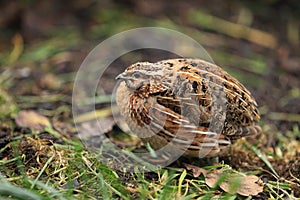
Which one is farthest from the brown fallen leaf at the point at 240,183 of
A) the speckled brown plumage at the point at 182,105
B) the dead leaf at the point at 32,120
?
the dead leaf at the point at 32,120

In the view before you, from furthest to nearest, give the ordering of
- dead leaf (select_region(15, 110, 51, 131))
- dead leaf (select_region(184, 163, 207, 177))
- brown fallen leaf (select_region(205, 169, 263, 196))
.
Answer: dead leaf (select_region(15, 110, 51, 131)), dead leaf (select_region(184, 163, 207, 177)), brown fallen leaf (select_region(205, 169, 263, 196))

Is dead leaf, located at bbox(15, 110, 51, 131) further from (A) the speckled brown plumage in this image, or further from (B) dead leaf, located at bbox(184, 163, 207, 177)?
(B) dead leaf, located at bbox(184, 163, 207, 177)

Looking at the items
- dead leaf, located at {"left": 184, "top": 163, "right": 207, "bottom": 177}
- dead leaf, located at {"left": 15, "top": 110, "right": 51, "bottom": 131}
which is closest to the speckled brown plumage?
dead leaf, located at {"left": 184, "top": 163, "right": 207, "bottom": 177}

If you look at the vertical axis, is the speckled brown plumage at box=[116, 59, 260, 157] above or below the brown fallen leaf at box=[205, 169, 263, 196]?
above

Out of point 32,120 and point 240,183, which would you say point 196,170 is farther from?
point 32,120

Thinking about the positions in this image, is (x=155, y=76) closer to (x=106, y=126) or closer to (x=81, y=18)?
(x=106, y=126)

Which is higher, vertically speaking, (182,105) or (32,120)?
(182,105)

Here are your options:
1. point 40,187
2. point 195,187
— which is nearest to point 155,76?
point 195,187

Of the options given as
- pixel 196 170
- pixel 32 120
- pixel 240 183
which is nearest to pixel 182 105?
pixel 196 170
